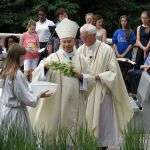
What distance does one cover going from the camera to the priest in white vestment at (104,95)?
32.2ft

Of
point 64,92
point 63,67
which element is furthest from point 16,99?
point 64,92

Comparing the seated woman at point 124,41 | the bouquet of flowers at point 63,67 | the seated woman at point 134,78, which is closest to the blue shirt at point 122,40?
the seated woman at point 124,41

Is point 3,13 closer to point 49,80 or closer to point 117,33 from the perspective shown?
point 117,33

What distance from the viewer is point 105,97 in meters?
9.98

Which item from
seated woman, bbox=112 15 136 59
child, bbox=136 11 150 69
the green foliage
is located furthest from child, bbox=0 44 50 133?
the green foliage

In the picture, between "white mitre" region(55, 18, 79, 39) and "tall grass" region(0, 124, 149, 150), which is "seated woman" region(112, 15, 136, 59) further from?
"tall grass" region(0, 124, 149, 150)

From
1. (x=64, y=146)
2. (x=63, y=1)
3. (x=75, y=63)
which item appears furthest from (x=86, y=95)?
(x=63, y=1)

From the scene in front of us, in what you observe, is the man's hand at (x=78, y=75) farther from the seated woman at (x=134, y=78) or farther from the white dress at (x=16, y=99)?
the seated woman at (x=134, y=78)

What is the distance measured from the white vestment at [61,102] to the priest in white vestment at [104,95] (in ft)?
1.66

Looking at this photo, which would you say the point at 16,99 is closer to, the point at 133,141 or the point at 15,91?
the point at 15,91

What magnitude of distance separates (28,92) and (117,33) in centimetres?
688

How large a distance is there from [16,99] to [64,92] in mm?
1083

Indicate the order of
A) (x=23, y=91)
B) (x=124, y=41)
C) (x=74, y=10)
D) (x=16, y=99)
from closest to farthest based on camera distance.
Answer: (x=23, y=91), (x=16, y=99), (x=124, y=41), (x=74, y=10)

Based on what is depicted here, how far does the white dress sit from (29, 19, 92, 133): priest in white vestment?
0.81 m
